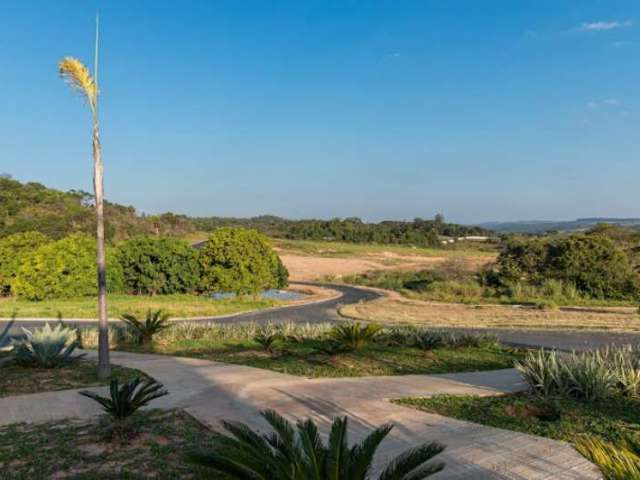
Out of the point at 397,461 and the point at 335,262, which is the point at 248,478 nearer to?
the point at 397,461

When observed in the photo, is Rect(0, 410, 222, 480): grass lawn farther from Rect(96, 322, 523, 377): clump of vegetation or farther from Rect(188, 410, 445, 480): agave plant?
Rect(96, 322, 523, 377): clump of vegetation

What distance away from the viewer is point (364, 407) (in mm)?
6801

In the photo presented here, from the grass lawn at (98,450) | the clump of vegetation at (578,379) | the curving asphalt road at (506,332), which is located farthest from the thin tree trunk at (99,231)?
the curving asphalt road at (506,332)

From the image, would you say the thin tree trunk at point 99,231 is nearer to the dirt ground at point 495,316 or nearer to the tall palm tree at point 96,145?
the tall palm tree at point 96,145

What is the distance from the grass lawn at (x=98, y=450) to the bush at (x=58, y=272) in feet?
91.6

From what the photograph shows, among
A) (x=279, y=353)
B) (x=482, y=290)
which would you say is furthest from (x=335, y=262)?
(x=279, y=353)

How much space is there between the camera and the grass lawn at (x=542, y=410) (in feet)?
18.6

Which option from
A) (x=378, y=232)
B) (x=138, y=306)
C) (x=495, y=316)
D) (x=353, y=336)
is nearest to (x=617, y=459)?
(x=353, y=336)

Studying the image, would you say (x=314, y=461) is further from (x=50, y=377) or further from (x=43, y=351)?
(x=43, y=351)

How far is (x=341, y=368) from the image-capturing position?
10.1m

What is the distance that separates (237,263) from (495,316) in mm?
16120

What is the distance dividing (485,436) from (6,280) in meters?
34.4

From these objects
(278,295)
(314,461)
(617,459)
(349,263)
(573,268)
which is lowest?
(278,295)

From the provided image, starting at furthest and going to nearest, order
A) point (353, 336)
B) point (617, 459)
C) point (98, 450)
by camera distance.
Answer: point (353, 336) → point (98, 450) → point (617, 459)
